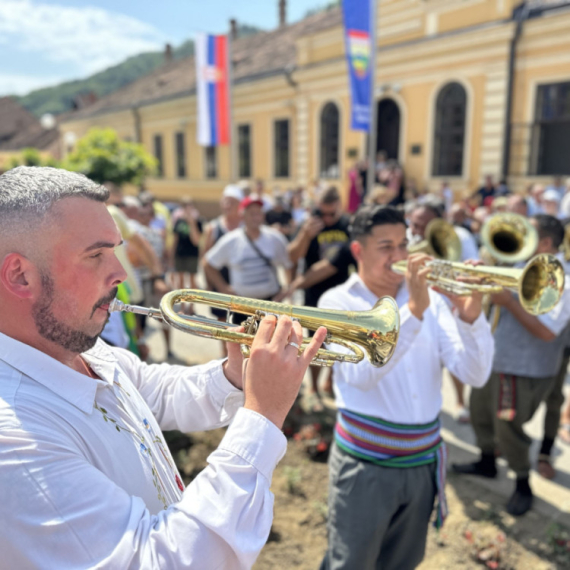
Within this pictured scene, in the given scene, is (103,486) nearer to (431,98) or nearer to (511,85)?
(511,85)

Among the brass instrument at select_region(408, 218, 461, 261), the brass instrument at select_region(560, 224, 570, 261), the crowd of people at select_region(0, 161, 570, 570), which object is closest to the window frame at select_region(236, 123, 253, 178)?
the brass instrument at select_region(408, 218, 461, 261)

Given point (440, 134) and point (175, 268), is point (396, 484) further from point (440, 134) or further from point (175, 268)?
point (440, 134)

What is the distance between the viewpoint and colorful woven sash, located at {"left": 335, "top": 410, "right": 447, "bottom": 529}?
2.24 m

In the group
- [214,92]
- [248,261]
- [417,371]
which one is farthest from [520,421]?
[214,92]

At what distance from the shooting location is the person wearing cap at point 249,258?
5195 millimetres

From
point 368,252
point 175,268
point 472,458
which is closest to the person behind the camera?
point 368,252

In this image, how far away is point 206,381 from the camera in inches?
65.4

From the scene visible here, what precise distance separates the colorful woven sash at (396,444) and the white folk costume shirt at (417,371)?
1.5 inches

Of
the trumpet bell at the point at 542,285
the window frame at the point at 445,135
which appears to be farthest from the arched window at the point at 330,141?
the trumpet bell at the point at 542,285

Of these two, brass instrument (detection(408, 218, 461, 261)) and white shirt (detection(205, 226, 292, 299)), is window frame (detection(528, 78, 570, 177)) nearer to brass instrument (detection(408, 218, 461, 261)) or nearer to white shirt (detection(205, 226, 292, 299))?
brass instrument (detection(408, 218, 461, 261))

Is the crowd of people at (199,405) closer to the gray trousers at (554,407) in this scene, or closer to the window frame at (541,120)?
the gray trousers at (554,407)

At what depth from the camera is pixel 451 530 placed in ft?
10.3

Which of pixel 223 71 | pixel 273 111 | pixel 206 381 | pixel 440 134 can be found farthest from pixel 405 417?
pixel 273 111

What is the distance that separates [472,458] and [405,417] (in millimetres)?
2149
